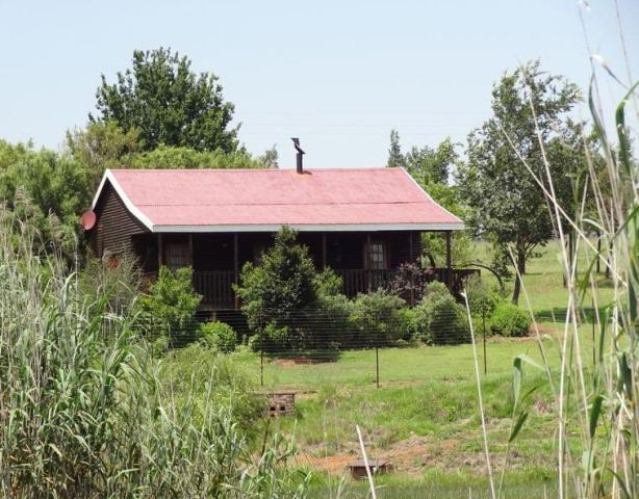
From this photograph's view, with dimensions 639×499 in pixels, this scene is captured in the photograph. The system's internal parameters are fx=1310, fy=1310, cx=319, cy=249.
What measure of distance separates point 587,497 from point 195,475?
19.2 ft

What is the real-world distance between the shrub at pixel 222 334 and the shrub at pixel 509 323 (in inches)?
236

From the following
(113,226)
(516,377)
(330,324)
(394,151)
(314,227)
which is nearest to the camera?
(516,377)

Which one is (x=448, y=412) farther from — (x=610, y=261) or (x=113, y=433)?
(x=610, y=261)

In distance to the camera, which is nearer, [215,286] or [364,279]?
[215,286]

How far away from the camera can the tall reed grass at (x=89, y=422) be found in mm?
A: 9180

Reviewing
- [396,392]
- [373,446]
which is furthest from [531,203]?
[373,446]

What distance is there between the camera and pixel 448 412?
69.1 feet

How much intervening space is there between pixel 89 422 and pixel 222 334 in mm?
18225

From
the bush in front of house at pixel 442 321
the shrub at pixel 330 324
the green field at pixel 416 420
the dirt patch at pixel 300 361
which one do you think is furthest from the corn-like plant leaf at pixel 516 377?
the bush in front of house at pixel 442 321

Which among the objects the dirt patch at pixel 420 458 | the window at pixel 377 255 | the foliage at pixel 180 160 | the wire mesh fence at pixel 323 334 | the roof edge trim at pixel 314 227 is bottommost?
the dirt patch at pixel 420 458

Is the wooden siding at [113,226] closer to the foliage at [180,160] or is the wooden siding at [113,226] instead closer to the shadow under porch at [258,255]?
the shadow under porch at [258,255]

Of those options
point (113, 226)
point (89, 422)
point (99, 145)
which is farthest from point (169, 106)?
point (89, 422)

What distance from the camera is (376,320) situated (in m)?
28.6

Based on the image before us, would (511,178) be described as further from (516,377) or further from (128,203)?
(516,377)
